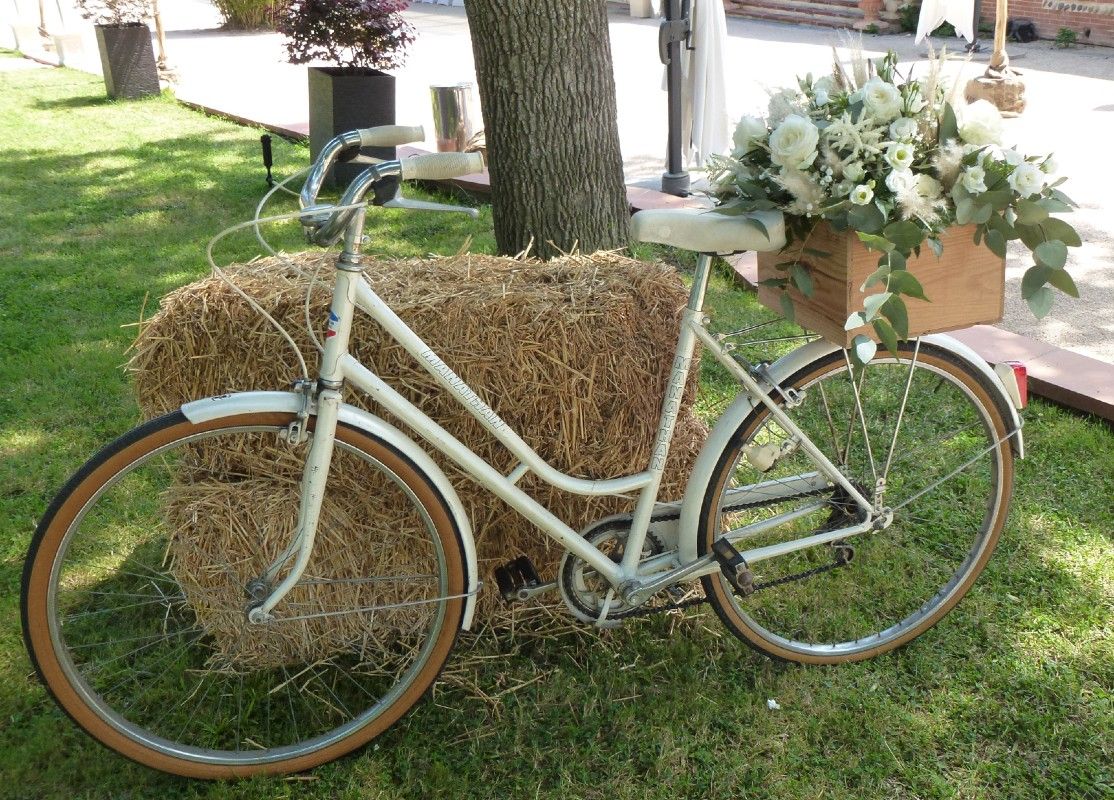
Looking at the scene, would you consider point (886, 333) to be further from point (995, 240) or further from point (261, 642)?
point (261, 642)

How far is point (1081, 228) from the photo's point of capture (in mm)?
5953

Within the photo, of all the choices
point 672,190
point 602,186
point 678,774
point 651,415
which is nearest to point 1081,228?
point 672,190

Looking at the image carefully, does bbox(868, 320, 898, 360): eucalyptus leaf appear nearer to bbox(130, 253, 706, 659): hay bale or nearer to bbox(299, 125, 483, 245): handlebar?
bbox(130, 253, 706, 659): hay bale

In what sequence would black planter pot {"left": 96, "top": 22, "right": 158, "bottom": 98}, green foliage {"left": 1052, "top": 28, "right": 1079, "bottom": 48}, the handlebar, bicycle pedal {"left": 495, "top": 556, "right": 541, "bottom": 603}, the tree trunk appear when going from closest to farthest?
the handlebar
bicycle pedal {"left": 495, "top": 556, "right": 541, "bottom": 603}
the tree trunk
black planter pot {"left": 96, "top": 22, "right": 158, "bottom": 98}
green foliage {"left": 1052, "top": 28, "right": 1079, "bottom": 48}

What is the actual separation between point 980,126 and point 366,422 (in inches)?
56.3

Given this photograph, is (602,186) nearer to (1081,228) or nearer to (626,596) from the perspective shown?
(626,596)

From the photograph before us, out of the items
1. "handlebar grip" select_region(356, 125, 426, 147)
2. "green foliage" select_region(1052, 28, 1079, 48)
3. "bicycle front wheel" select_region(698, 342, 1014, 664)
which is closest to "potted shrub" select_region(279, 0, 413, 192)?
"bicycle front wheel" select_region(698, 342, 1014, 664)

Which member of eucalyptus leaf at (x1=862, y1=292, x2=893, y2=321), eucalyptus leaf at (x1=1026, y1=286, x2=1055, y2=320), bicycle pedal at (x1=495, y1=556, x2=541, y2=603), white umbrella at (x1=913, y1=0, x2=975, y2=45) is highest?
white umbrella at (x1=913, y1=0, x2=975, y2=45)

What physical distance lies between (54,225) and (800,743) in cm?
576

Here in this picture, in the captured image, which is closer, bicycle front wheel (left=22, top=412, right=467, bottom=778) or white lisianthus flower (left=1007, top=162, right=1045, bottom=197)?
white lisianthus flower (left=1007, top=162, right=1045, bottom=197)

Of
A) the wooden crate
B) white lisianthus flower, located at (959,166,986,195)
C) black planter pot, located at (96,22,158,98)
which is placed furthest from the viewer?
black planter pot, located at (96,22,158,98)

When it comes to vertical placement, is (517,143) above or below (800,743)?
above

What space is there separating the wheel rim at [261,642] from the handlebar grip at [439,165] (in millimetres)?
755

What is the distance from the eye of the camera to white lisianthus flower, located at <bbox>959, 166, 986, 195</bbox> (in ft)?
6.70
